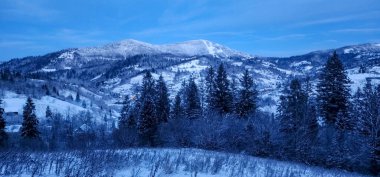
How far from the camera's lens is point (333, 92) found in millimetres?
31453

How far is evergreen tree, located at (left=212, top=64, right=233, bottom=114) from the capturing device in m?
39.5

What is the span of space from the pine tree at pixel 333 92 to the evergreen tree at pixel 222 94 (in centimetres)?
1105

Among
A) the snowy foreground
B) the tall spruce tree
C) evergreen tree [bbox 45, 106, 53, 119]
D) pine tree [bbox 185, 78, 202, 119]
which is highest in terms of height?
pine tree [bbox 185, 78, 202, 119]

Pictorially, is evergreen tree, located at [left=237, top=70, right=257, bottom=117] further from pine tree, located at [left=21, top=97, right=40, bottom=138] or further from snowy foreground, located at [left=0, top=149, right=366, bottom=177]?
snowy foreground, located at [left=0, top=149, right=366, bottom=177]

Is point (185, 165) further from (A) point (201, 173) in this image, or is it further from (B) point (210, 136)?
(B) point (210, 136)

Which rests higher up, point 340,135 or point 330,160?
point 340,135

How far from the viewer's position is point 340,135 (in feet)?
82.5

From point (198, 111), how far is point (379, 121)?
65.3 feet

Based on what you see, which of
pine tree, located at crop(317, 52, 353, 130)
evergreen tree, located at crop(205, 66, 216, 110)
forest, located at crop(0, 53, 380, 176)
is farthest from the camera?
evergreen tree, located at crop(205, 66, 216, 110)

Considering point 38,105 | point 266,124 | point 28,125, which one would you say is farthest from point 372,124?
point 38,105

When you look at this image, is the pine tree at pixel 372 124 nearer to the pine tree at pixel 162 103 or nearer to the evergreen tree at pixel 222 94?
the evergreen tree at pixel 222 94

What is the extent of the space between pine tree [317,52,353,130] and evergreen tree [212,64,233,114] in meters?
11.1

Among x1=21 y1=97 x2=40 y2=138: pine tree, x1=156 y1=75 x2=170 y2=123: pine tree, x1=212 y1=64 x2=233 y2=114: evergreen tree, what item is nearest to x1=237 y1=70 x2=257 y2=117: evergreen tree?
x1=212 y1=64 x2=233 y2=114: evergreen tree

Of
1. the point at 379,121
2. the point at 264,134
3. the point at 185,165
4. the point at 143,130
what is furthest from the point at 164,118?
the point at 185,165
